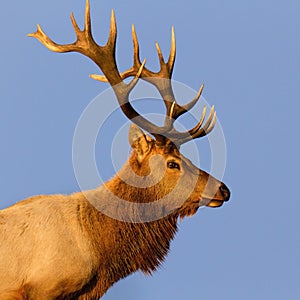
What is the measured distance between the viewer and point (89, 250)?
12.2m

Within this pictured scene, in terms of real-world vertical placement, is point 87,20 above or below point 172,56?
below

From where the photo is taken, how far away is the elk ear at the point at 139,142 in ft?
42.8

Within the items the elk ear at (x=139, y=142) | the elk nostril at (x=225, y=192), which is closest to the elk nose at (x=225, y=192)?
the elk nostril at (x=225, y=192)

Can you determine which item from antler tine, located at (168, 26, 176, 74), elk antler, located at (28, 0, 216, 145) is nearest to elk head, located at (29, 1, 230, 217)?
elk antler, located at (28, 0, 216, 145)

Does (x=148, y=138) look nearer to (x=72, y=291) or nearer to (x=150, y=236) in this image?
(x=150, y=236)

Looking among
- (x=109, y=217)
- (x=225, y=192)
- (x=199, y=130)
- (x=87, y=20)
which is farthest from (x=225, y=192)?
(x=87, y=20)

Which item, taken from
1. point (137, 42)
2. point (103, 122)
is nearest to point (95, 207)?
point (103, 122)

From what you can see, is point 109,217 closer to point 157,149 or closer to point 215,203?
point 157,149

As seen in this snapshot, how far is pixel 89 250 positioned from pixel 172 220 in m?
1.52

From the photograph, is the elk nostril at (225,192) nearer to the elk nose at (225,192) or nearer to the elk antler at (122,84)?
the elk nose at (225,192)

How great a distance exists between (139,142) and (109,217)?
45.8 inches

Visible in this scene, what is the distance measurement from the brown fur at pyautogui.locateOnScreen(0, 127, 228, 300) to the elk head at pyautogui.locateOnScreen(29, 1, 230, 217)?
0.05 feet

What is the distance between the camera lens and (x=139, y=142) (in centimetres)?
1305

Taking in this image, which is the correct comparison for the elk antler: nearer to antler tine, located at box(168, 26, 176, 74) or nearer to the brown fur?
the brown fur
